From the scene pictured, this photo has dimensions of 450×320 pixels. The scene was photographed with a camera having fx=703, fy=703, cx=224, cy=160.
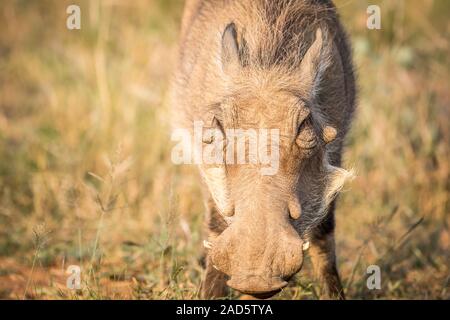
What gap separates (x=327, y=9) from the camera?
3.51 metres

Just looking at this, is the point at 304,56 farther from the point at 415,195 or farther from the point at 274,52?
the point at 415,195

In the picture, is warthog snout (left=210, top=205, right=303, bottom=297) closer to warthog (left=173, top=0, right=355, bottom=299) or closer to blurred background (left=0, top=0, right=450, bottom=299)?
warthog (left=173, top=0, right=355, bottom=299)

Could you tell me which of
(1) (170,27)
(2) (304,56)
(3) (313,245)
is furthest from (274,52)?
(1) (170,27)

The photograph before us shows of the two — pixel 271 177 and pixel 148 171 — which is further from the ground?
pixel 271 177

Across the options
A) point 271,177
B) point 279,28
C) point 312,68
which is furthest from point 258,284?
point 279,28

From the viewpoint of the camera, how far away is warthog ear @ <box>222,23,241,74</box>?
2826 millimetres

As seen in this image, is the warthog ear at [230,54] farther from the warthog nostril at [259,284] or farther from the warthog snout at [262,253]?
the warthog nostril at [259,284]

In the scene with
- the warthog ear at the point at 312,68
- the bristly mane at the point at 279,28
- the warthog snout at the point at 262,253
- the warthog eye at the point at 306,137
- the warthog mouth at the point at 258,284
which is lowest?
the warthog mouth at the point at 258,284

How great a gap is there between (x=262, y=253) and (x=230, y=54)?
90cm

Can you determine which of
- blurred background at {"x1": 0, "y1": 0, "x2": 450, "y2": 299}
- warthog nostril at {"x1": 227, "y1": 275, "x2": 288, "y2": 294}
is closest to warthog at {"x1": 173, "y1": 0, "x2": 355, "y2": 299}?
warthog nostril at {"x1": 227, "y1": 275, "x2": 288, "y2": 294}

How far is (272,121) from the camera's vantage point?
256cm

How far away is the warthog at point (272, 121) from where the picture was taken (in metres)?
2.35

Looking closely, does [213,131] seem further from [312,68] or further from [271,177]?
[312,68]

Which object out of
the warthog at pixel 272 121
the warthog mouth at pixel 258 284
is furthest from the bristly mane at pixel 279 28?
the warthog mouth at pixel 258 284
